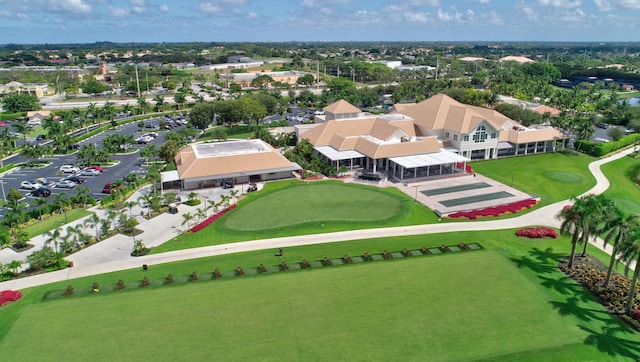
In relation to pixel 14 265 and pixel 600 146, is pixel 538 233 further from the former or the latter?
pixel 14 265

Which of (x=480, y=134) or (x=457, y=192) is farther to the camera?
(x=480, y=134)

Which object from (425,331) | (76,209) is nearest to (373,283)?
(425,331)

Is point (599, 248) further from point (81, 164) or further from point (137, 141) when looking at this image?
point (137, 141)

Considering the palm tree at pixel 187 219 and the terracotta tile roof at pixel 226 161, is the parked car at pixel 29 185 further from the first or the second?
the palm tree at pixel 187 219

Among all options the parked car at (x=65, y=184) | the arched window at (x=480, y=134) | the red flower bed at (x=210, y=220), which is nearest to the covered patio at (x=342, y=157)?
the red flower bed at (x=210, y=220)

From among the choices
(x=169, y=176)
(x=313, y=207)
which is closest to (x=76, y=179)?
(x=169, y=176)

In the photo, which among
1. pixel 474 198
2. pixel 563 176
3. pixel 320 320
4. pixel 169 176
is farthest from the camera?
pixel 563 176

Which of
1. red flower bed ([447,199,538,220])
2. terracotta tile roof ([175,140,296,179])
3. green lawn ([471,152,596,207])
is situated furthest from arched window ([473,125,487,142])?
terracotta tile roof ([175,140,296,179])

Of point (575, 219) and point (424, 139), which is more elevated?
point (424, 139)
